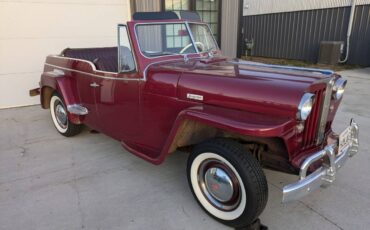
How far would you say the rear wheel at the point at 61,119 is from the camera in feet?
13.6

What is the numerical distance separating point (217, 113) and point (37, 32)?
515 centimetres

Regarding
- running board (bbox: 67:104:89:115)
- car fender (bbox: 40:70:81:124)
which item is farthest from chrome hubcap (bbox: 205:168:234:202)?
car fender (bbox: 40:70:81:124)

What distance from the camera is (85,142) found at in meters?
4.05

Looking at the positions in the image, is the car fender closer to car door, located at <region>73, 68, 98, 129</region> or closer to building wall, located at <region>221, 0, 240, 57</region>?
car door, located at <region>73, 68, 98, 129</region>

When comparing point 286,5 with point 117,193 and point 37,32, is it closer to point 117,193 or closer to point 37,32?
point 37,32

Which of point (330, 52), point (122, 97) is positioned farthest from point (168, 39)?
point (330, 52)

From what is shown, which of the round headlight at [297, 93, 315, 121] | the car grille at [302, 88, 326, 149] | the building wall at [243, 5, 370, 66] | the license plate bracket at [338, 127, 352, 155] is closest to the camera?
the round headlight at [297, 93, 315, 121]

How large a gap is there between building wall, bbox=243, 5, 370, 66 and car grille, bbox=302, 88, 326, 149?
9.37 m

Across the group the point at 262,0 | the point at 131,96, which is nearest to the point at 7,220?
the point at 131,96

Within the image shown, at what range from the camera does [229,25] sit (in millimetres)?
7875

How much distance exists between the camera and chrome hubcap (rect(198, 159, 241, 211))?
7.23 feet

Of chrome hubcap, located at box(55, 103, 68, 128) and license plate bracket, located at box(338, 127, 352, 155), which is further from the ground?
license plate bracket, located at box(338, 127, 352, 155)

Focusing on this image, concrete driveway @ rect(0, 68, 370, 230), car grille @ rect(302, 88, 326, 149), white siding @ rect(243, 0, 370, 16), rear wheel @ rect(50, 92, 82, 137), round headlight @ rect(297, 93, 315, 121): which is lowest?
concrete driveway @ rect(0, 68, 370, 230)

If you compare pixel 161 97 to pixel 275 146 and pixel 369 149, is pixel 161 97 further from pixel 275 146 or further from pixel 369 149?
pixel 369 149
